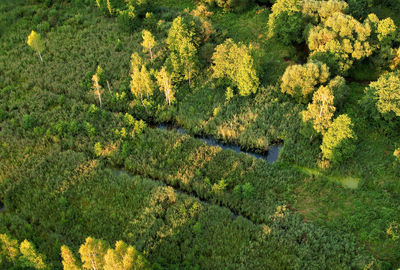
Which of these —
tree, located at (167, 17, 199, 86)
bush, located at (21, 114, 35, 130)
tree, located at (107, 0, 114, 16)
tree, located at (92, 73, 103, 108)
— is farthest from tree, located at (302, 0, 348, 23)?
bush, located at (21, 114, 35, 130)

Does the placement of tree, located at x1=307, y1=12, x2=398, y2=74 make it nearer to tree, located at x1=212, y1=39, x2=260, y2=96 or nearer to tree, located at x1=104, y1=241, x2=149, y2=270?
tree, located at x1=212, y1=39, x2=260, y2=96

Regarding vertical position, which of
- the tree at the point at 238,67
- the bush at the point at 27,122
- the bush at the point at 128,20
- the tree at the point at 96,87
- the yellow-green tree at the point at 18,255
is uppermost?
the bush at the point at 128,20

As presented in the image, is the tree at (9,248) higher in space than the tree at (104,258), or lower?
lower

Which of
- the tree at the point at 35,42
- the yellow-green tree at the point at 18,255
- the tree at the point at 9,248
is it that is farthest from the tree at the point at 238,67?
the tree at the point at 9,248

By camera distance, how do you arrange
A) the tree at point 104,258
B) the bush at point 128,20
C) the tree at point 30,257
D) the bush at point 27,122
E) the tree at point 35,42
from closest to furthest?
the tree at point 104,258 < the tree at point 30,257 < the bush at point 27,122 < the tree at point 35,42 < the bush at point 128,20

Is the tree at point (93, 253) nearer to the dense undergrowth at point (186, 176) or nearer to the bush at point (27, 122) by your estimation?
the dense undergrowth at point (186, 176)

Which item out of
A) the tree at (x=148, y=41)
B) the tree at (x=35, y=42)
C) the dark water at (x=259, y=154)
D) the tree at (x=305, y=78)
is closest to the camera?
the dark water at (x=259, y=154)
